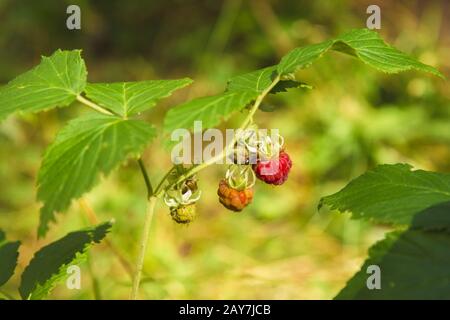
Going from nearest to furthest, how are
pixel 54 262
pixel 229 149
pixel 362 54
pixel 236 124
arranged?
1. pixel 229 149
2. pixel 362 54
3. pixel 54 262
4. pixel 236 124

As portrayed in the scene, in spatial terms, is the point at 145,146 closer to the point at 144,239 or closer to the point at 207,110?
the point at 207,110

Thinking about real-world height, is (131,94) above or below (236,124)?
below

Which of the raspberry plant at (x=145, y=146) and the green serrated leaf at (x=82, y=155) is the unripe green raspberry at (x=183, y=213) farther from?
the green serrated leaf at (x=82, y=155)

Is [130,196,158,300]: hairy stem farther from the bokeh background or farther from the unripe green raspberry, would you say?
the bokeh background

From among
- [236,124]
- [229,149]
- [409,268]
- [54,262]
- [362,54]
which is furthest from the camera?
[236,124]

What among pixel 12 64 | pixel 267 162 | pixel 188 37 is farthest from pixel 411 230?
pixel 12 64

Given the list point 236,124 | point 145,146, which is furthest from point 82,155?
point 236,124

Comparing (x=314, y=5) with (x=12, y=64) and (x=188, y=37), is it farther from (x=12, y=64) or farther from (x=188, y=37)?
(x=12, y=64)
